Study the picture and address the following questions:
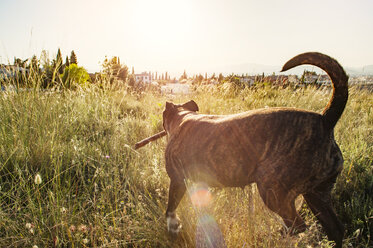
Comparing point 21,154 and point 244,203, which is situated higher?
point 21,154

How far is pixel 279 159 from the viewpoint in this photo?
4.41ft

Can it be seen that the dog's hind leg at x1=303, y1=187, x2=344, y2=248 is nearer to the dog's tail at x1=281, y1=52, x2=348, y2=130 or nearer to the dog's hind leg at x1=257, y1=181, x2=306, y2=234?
the dog's hind leg at x1=257, y1=181, x2=306, y2=234

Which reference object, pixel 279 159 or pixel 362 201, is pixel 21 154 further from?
pixel 362 201

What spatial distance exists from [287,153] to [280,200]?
1.01 ft

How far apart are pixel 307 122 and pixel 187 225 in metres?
1.20

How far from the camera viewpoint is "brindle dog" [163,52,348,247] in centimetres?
134

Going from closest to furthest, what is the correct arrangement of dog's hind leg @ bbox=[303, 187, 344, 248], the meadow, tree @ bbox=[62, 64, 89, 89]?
dog's hind leg @ bbox=[303, 187, 344, 248], the meadow, tree @ bbox=[62, 64, 89, 89]

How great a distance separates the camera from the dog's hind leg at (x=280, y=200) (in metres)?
1.35

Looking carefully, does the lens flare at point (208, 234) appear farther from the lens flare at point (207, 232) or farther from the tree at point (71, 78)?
the tree at point (71, 78)

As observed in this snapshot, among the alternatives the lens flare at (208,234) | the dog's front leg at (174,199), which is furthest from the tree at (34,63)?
the lens flare at (208,234)

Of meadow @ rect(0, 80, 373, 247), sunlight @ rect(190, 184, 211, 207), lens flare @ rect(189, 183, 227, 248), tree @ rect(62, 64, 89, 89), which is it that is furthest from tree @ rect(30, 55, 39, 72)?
lens flare @ rect(189, 183, 227, 248)

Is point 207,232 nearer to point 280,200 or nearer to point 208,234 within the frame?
point 208,234

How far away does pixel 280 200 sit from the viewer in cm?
135

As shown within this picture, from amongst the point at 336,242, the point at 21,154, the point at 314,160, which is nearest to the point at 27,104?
the point at 21,154
